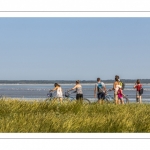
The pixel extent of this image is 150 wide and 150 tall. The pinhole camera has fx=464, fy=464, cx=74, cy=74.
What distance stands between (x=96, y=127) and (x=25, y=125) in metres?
1.94

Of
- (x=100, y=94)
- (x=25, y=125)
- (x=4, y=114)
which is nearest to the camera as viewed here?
(x=25, y=125)

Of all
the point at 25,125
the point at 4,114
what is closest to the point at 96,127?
the point at 25,125
